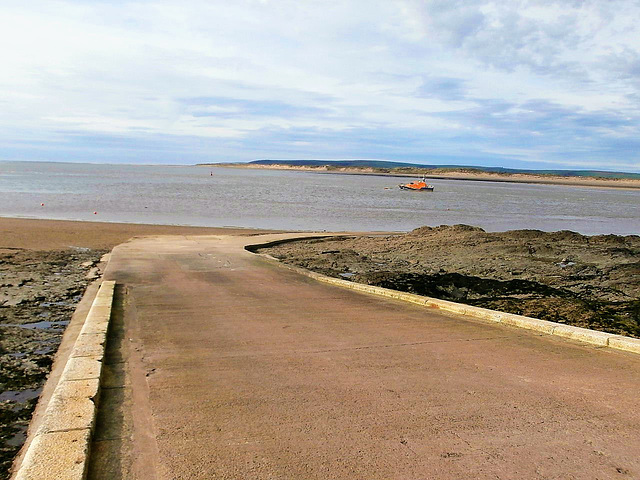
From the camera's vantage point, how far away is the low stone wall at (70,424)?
3.25m

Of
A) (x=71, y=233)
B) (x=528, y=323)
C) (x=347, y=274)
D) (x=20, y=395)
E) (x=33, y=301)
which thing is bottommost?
(x=71, y=233)

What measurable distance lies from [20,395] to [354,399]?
286 centimetres

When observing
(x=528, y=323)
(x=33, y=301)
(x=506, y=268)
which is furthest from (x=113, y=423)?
(x=506, y=268)

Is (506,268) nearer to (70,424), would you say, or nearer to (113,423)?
(113,423)

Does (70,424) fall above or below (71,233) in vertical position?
above

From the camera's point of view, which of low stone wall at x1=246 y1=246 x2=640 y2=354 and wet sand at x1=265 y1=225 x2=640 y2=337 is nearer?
low stone wall at x1=246 y1=246 x2=640 y2=354

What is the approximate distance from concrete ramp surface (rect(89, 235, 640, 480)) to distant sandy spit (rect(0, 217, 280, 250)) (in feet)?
36.8

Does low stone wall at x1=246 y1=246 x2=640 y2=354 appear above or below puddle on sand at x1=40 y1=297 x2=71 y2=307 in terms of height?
above

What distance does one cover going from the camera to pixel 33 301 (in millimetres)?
8883

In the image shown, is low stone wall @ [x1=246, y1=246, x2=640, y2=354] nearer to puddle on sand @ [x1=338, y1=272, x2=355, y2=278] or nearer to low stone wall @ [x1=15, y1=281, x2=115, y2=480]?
puddle on sand @ [x1=338, y1=272, x2=355, y2=278]

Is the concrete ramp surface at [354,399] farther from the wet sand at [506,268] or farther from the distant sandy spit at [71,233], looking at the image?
the distant sandy spit at [71,233]

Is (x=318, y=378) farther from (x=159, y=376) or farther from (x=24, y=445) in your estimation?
(x=24, y=445)

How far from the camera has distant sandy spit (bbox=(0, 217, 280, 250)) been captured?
684 inches

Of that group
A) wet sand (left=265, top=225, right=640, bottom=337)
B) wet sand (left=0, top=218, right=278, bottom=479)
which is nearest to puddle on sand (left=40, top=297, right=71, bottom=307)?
wet sand (left=0, top=218, right=278, bottom=479)
